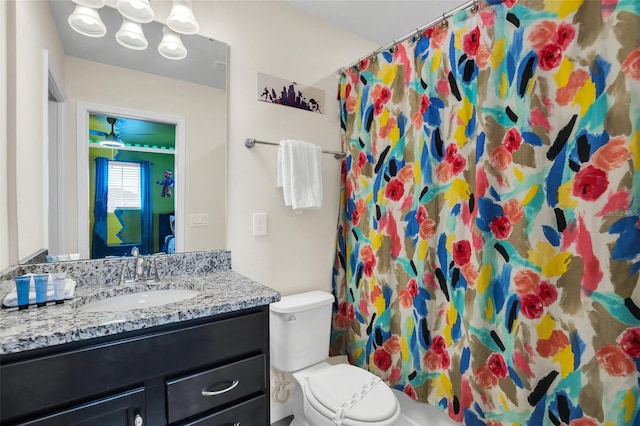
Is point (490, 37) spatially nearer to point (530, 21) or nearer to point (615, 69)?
point (530, 21)

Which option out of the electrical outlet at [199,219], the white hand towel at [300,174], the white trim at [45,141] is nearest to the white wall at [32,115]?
the white trim at [45,141]

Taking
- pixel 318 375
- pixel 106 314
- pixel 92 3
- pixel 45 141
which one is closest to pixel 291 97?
pixel 92 3

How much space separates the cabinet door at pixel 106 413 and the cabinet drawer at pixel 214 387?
0.09 m

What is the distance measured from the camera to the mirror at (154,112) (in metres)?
1.28

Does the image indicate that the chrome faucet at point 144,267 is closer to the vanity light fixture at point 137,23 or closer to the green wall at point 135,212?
the green wall at point 135,212

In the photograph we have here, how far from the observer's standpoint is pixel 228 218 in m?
1.64

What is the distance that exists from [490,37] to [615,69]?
447mm

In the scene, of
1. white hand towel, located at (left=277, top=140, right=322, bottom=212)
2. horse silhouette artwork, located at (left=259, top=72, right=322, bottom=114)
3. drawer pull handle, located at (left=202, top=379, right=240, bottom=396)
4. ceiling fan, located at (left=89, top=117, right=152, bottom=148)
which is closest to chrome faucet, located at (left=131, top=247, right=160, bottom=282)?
ceiling fan, located at (left=89, top=117, right=152, bottom=148)

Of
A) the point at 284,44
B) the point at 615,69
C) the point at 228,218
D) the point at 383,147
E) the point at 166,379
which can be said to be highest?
the point at 284,44

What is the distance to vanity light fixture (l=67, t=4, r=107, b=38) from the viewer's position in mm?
1263

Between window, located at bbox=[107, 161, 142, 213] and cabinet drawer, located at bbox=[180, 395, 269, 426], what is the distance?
0.93m

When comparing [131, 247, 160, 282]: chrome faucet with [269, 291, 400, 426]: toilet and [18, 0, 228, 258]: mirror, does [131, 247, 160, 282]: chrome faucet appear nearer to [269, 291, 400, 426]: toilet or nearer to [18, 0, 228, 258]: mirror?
[18, 0, 228, 258]: mirror

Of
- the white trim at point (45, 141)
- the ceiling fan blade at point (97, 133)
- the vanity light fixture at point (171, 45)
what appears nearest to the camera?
the white trim at point (45, 141)

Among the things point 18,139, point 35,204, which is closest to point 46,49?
point 18,139
